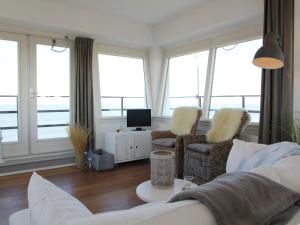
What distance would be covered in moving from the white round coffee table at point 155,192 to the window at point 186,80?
2645 millimetres

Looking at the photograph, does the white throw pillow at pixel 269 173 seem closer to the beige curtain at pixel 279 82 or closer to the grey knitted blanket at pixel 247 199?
the grey knitted blanket at pixel 247 199

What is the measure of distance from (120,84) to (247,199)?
4286 millimetres

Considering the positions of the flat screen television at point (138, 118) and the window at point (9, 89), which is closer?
the window at point (9, 89)

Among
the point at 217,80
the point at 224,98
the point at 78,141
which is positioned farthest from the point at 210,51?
the point at 78,141

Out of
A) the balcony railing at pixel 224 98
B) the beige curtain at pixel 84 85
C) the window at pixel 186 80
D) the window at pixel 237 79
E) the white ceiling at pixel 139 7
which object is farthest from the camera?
the window at pixel 186 80

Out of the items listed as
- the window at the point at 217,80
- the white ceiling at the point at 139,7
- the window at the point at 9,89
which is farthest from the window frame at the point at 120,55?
the window at the point at 9,89

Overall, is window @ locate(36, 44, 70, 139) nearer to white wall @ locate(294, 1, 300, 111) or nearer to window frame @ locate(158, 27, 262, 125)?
window frame @ locate(158, 27, 262, 125)

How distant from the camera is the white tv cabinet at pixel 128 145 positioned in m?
4.21

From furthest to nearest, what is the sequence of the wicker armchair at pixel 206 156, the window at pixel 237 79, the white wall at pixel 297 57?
the window at pixel 237 79 < the wicker armchair at pixel 206 156 < the white wall at pixel 297 57

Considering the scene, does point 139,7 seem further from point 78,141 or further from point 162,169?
point 162,169

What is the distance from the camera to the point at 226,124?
3.42 m

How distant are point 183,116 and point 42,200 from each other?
339cm

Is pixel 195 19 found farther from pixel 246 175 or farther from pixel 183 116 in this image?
pixel 246 175

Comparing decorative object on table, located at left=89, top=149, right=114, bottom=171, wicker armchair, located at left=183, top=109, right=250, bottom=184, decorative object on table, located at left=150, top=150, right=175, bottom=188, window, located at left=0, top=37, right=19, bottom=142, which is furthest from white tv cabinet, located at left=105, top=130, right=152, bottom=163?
decorative object on table, located at left=150, top=150, right=175, bottom=188
